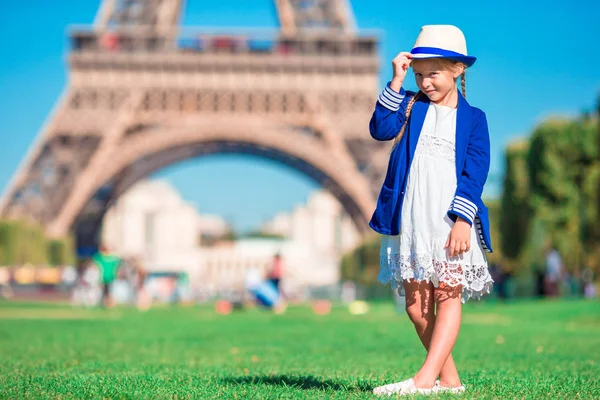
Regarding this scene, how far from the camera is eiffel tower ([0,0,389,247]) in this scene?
40.5 metres

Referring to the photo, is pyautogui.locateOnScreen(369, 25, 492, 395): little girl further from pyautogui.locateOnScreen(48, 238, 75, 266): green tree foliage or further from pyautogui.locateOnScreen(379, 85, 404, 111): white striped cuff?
pyautogui.locateOnScreen(48, 238, 75, 266): green tree foliage

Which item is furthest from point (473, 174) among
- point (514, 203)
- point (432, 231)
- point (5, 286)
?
point (5, 286)

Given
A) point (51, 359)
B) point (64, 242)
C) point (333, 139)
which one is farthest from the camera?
point (64, 242)

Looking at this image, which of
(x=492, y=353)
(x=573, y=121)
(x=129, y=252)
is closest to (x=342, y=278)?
(x=129, y=252)

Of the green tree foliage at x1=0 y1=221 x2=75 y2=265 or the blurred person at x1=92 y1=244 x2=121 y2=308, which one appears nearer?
the blurred person at x1=92 y1=244 x2=121 y2=308

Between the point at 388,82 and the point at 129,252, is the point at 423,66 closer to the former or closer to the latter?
the point at 388,82

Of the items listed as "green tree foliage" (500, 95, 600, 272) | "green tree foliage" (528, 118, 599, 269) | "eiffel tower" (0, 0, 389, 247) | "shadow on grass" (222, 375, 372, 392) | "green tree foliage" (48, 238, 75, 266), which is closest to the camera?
"shadow on grass" (222, 375, 372, 392)

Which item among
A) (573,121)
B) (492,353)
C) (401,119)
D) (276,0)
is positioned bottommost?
(492,353)

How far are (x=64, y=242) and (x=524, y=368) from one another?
1537 inches

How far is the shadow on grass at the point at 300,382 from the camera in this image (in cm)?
512

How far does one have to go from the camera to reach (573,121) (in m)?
33.2

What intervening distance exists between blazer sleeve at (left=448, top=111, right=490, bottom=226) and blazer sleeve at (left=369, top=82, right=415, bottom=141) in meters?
0.35

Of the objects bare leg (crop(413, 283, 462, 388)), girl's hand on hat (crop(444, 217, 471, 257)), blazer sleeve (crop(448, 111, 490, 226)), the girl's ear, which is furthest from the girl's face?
bare leg (crop(413, 283, 462, 388))

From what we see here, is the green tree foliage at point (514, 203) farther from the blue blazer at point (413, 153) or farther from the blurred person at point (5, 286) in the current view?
the blue blazer at point (413, 153)
